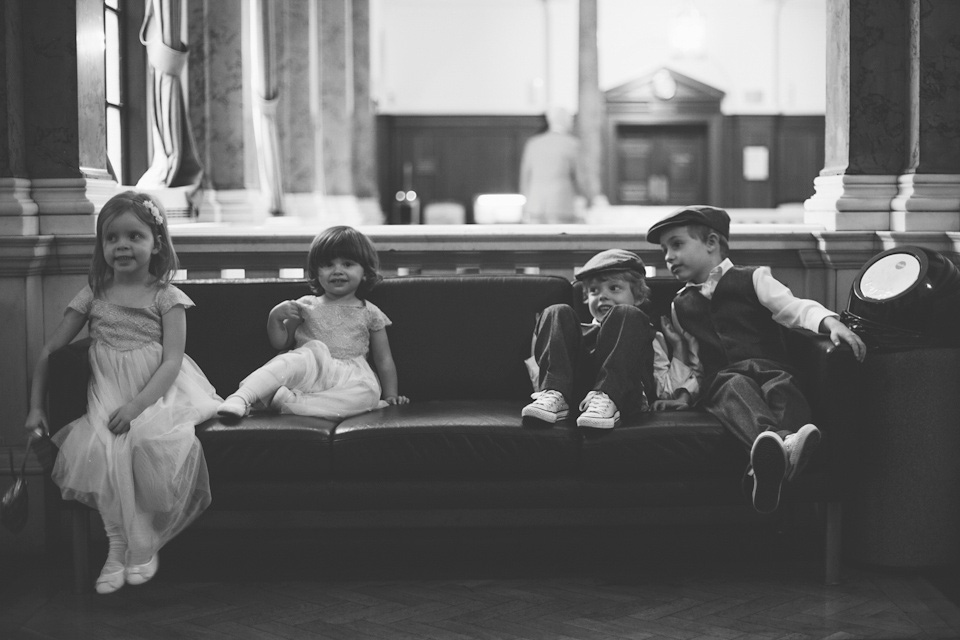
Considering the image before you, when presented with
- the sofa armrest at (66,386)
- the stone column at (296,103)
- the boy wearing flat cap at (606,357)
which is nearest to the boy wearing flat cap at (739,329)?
the boy wearing flat cap at (606,357)

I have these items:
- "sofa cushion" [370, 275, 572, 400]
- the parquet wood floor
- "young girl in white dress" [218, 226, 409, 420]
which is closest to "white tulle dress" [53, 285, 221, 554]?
the parquet wood floor

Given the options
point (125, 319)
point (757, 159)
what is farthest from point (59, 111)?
point (757, 159)

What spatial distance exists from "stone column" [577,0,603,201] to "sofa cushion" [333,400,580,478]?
953cm

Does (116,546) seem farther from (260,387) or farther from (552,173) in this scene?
(552,173)

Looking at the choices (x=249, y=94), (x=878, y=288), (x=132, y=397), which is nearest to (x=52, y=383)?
(x=132, y=397)

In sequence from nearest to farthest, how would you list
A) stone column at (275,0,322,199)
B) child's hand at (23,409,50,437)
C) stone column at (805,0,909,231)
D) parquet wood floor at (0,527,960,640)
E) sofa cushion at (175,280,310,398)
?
parquet wood floor at (0,527,960,640) < child's hand at (23,409,50,437) < sofa cushion at (175,280,310,398) < stone column at (805,0,909,231) < stone column at (275,0,322,199)

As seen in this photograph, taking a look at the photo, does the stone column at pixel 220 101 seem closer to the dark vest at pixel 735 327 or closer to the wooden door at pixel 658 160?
the dark vest at pixel 735 327

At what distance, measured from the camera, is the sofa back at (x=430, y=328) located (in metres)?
4.16

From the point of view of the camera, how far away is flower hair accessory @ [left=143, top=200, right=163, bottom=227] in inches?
146

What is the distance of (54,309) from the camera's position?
4.30 m

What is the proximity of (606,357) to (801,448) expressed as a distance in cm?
70

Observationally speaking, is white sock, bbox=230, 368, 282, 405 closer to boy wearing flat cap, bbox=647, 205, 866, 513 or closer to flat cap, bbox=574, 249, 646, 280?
flat cap, bbox=574, 249, 646, 280

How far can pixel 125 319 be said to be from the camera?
3.72 m

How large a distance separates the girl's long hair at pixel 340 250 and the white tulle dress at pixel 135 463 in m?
0.68
